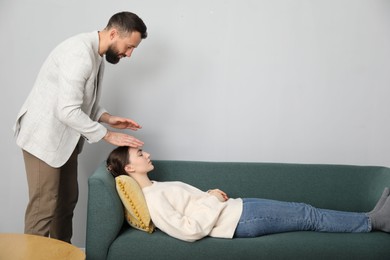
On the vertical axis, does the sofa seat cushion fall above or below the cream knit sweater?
below

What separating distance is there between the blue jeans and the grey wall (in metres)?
0.71

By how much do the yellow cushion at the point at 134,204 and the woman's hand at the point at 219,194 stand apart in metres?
0.44

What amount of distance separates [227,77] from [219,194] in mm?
861

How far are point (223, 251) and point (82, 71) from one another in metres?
1.12

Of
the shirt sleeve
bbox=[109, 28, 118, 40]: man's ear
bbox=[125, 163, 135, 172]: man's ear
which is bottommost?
bbox=[125, 163, 135, 172]: man's ear

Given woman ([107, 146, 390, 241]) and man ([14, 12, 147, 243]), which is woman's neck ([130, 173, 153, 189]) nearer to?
woman ([107, 146, 390, 241])

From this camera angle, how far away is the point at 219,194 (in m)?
2.72

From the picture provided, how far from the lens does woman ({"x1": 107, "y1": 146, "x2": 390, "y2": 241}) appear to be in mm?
2393

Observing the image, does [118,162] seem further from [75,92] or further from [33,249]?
[33,249]

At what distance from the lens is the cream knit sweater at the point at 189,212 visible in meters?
2.35

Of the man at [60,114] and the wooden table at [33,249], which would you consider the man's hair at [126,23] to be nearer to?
the man at [60,114]

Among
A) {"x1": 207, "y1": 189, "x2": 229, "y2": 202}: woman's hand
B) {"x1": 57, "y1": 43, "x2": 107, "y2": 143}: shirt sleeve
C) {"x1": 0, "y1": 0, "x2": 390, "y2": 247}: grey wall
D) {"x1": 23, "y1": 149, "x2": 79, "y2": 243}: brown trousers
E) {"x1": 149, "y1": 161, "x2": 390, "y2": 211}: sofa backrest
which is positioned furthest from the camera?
{"x1": 0, "y1": 0, "x2": 390, "y2": 247}: grey wall

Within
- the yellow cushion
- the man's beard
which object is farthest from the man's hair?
the yellow cushion

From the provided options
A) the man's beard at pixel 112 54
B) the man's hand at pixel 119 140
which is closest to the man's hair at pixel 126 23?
the man's beard at pixel 112 54
